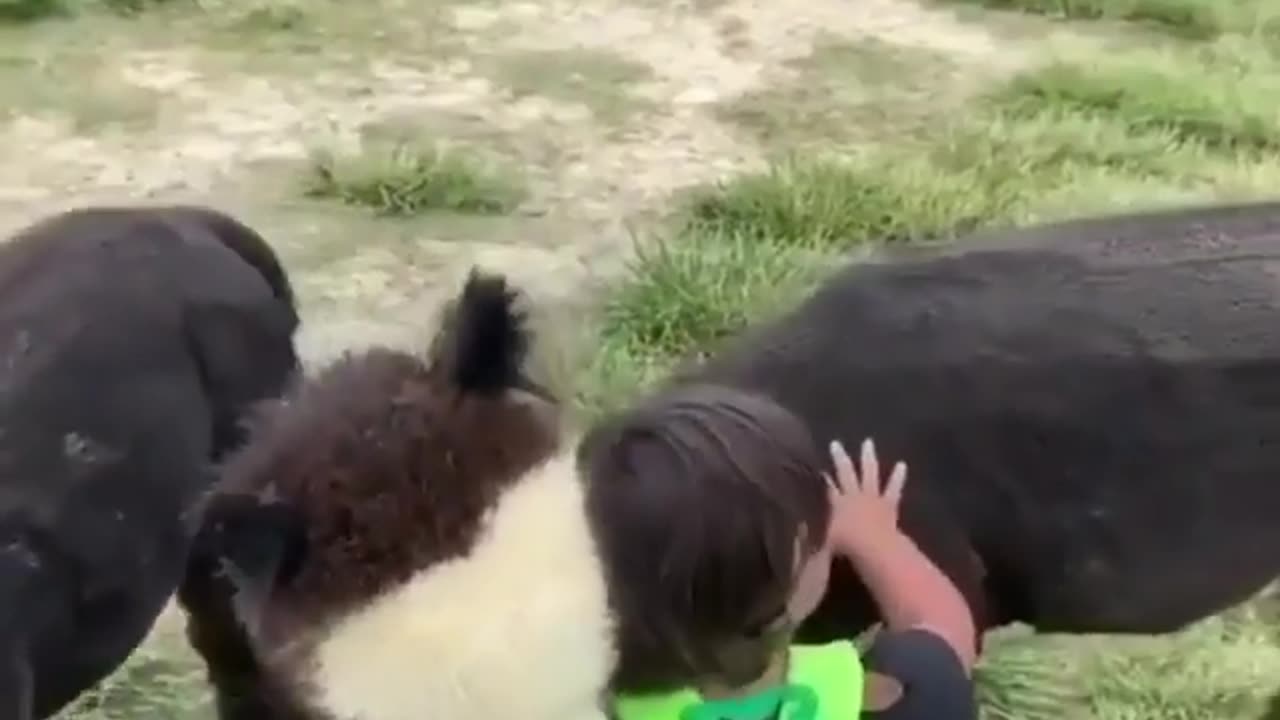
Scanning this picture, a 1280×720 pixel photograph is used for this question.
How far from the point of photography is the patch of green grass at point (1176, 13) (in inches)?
217

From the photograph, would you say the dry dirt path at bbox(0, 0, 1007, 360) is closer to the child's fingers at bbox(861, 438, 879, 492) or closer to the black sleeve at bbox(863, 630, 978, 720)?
the child's fingers at bbox(861, 438, 879, 492)

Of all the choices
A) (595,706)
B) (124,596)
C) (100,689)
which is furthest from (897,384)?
(100,689)

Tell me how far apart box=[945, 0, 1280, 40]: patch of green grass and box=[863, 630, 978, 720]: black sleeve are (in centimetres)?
355

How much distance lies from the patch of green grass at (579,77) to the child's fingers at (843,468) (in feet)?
7.97

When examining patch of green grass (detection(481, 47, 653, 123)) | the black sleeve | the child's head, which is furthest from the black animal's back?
patch of green grass (detection(481, 47, 653, 123))

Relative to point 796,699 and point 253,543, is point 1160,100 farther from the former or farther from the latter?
point 253,543

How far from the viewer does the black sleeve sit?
222cm

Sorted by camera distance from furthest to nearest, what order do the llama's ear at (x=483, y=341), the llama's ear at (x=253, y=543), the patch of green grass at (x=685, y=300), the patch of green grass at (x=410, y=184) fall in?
the patch of green grass at (x=410, y=184), the patch of green grass at (x=685, y=300), the llama's ear at (x=483, y=341), the llama's ear at (x=253, y=543)

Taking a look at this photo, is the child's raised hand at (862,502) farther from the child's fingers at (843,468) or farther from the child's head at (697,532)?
the child's head at (697,532)

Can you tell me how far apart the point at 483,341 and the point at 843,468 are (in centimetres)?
63

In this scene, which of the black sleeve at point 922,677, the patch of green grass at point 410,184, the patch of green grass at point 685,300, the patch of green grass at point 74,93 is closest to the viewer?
the black sleeve at point 922,677

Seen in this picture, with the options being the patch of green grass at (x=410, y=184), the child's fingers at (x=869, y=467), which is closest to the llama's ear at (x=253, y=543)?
the child's fingers at (x=869, y=467)

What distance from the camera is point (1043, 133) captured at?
4.74 metres

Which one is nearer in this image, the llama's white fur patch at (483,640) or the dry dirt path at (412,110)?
the llama's white fur patch at (483,640)
